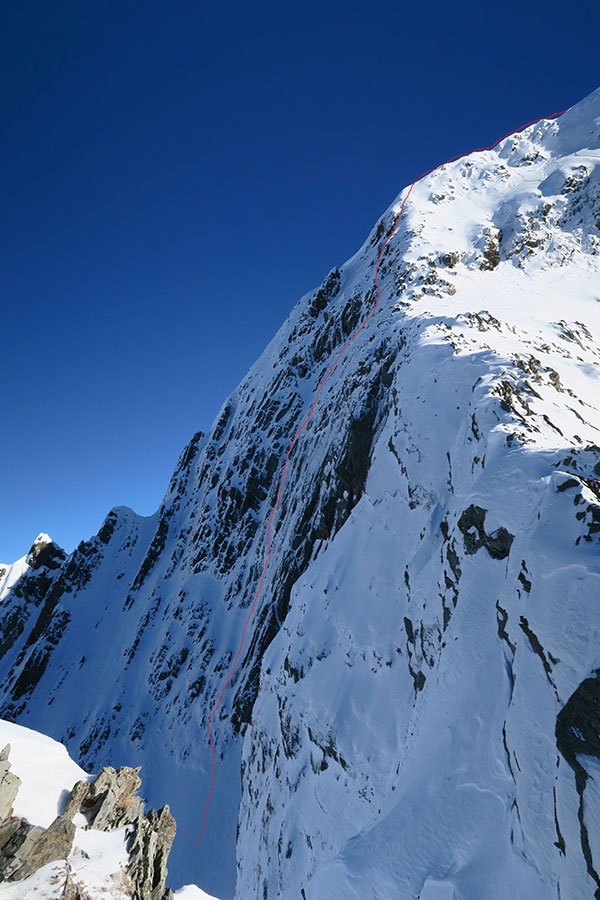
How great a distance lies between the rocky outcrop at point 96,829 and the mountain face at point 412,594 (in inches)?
154

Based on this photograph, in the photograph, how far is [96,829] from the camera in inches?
474

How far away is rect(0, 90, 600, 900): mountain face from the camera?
19.7 ft

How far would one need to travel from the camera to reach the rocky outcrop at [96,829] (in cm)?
1005

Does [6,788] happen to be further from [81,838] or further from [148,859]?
[148,859]

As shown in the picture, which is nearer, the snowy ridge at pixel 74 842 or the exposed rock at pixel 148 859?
the snowy ridge at pixel 74 842

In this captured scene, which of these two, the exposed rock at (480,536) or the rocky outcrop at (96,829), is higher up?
the exposed rock at (480,536)

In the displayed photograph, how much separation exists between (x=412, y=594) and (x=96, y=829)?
11077mm

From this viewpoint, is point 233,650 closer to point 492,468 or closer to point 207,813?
point 207,813

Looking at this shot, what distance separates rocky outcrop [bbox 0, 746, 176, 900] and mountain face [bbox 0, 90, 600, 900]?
3.92m

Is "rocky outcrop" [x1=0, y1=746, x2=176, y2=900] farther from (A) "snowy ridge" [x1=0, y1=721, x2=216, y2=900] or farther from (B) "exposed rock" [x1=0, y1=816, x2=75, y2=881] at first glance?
(A) "snowy ridge" [x1=0, y1=721, x2=216, y2=900]

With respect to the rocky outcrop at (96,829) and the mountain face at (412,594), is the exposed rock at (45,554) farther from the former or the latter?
the rocky outcrop at (96,829)

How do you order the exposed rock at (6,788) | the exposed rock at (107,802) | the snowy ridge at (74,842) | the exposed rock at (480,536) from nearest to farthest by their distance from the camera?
1. the exposed rock at (480,536)
2. the snowy ridge at (74,842)
3. the exposed rock at (6,788)
4. the exposed rock at (107,802)

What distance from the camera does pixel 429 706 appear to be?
8.92 metres

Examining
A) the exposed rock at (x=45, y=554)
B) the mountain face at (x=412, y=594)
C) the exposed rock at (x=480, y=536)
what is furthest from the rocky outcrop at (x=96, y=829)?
the exposed rock at (x=45, y=554)
